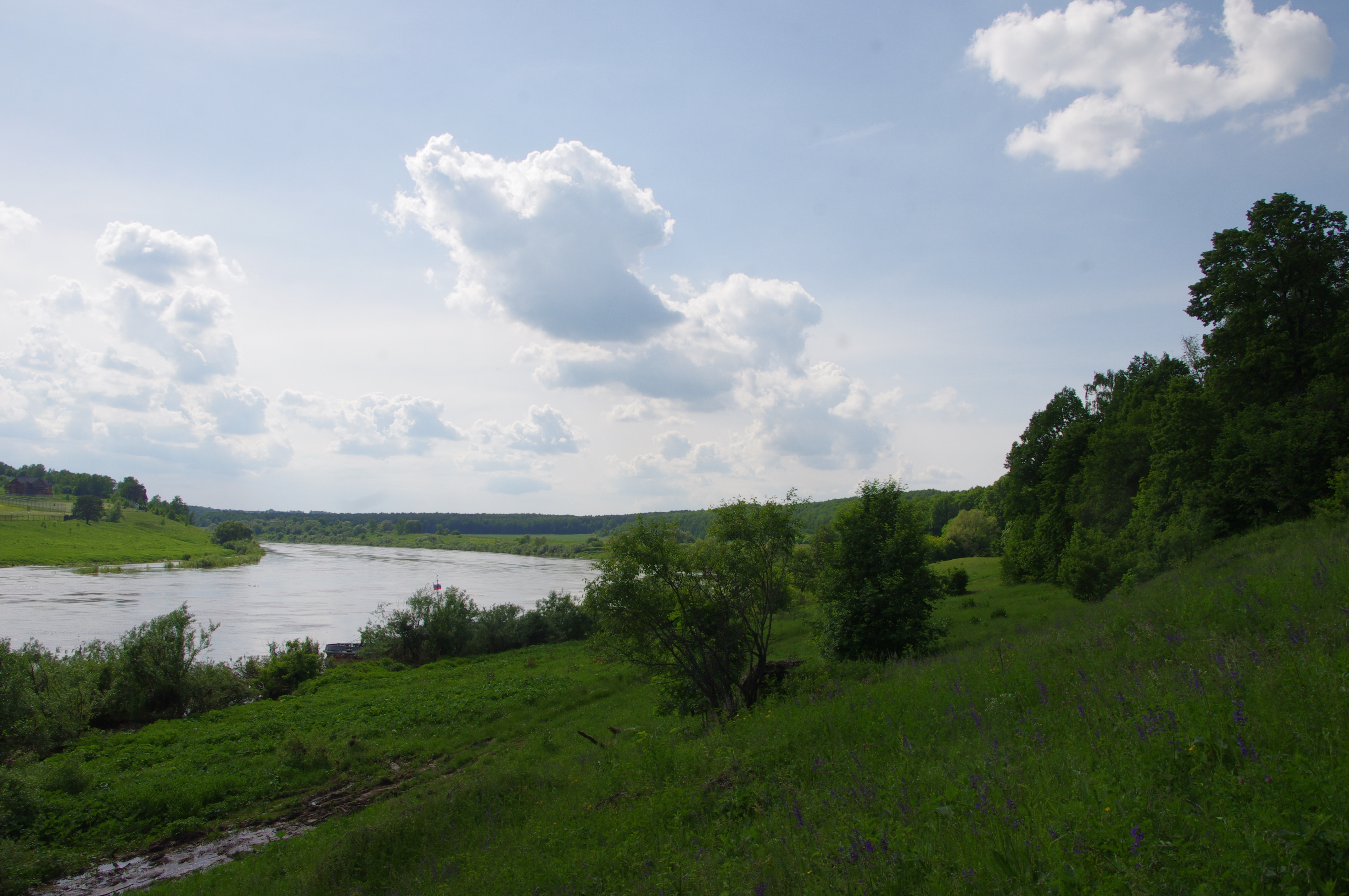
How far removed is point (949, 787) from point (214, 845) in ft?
64.9

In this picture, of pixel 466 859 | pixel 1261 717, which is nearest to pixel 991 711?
pixel 1261 717

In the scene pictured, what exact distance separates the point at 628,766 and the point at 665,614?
6.62m

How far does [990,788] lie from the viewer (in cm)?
496

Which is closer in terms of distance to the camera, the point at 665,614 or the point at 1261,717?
the point at 1261,717

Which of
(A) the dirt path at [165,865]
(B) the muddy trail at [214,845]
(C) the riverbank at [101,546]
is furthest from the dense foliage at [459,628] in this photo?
(C) the riverbank at [101,546]

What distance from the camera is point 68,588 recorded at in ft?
228

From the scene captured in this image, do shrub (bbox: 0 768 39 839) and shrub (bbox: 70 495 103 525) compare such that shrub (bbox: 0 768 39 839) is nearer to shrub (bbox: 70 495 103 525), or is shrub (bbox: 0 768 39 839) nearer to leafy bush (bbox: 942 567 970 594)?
leafy bush (bbox: 942 567 970 594)

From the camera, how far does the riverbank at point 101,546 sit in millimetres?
96000

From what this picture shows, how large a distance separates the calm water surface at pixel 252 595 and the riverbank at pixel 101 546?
6.87m

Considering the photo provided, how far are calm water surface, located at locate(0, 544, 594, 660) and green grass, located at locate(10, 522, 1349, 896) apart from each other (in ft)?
64.5

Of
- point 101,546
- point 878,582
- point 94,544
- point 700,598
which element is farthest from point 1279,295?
point 94,544

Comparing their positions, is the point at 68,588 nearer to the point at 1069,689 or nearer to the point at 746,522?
the point at 746,522

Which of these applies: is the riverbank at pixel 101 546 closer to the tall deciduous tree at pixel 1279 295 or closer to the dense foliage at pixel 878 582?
the dense foliage at pixel 878 582

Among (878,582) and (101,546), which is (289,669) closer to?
(878,582)
